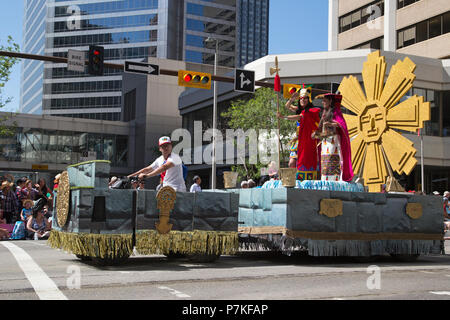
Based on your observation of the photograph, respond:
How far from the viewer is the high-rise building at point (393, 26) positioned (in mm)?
41469

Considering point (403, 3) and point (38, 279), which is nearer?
point (38, 279)

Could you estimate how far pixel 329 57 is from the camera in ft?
120

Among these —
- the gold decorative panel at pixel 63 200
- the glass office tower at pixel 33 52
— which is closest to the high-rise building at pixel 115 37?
the glass office tower at pixel 33 52

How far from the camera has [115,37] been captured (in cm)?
9294

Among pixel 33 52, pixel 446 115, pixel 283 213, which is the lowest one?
pixel 283 213

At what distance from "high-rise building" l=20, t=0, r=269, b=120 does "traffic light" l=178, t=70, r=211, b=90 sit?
70.7 m

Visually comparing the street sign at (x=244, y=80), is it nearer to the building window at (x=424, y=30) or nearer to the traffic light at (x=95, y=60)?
the traffic light at (x=95, y=60)

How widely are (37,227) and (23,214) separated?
2.05 feet

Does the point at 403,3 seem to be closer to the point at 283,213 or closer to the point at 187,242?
the point at 283,213

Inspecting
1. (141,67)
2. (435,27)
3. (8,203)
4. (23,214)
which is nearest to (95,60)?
(141,67)

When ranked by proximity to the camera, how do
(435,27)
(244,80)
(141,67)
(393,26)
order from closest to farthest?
(141,67)
(244,80)
(435,27)
(393,26)

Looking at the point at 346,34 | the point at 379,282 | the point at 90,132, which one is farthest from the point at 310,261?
the point at 90,132

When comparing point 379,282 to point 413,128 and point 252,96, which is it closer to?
point 413,128

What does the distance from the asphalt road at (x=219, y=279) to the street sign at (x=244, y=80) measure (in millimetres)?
10439
